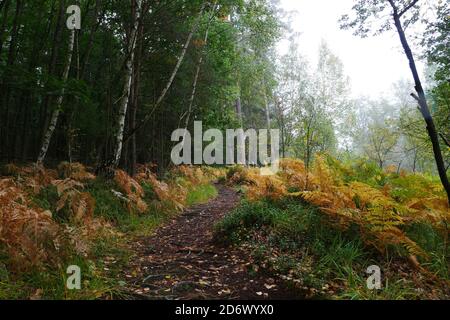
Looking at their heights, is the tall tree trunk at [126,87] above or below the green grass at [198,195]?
above

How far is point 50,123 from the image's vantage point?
23.1 ft

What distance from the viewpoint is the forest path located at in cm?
330

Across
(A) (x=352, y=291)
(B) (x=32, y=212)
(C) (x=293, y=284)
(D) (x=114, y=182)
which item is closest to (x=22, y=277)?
(B) (x=32, y=212)

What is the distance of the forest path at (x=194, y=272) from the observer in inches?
130

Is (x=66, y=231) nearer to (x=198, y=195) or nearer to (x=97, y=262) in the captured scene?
(x=97, y=262)

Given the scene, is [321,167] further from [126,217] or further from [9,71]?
[9,71]

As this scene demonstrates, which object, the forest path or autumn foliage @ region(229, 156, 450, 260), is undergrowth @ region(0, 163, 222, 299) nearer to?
the forest path

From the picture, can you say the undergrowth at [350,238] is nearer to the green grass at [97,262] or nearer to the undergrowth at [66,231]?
A: the green grass at [97,262]

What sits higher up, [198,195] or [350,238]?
[198,195]

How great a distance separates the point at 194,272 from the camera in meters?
3.84

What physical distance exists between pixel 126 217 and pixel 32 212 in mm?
2580

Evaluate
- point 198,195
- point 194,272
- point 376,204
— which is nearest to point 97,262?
point 194,272

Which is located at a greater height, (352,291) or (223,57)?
(223,57)

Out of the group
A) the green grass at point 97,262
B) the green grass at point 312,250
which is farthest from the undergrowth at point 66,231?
the green grass at point 312,250
